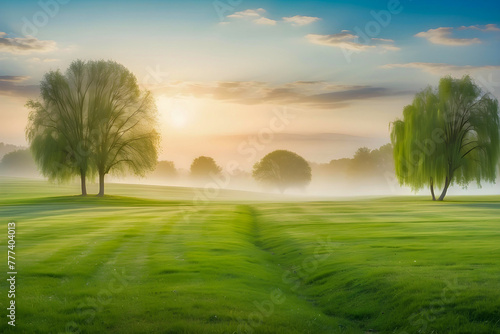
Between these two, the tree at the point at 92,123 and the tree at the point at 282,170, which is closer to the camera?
the tree at the point at 92,123

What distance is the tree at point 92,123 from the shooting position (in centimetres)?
6388

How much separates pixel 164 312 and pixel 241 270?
611 centimetres

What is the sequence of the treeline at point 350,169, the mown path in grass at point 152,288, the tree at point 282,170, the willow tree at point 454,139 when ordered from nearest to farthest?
1. the mown path in grass at point 152,288
2. the willow tree at point 454,139
3. the tree at point 282,170
4. the treeline at point 350,169

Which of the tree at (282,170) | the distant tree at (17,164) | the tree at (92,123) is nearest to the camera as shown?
the tree at (92,123)

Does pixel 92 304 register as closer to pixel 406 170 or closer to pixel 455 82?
pixel 406 170

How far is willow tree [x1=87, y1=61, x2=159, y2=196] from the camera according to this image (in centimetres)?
6588

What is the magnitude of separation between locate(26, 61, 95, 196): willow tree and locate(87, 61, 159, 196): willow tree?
1.39m

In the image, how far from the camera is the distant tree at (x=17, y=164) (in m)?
180

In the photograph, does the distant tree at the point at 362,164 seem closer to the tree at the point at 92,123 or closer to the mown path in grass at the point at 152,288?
the tree at the point at 92,123

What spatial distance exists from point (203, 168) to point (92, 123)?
116825 millimetres

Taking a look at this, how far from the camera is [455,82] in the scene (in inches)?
2515

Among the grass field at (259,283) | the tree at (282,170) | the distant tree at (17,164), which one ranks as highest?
the distant tree at (17,164)

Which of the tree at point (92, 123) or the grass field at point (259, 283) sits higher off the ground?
the tree at point (92, 123)

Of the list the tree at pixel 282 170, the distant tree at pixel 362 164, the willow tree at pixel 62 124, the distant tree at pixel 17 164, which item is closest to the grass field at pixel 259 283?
the willow tree at pixel 62 124
